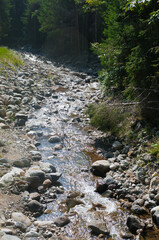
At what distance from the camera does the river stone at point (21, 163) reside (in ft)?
19.8

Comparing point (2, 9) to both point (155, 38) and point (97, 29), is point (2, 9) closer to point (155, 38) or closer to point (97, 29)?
point (97, 29)

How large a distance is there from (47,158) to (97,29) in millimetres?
20382

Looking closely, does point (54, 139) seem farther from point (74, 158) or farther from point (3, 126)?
point (3, 126)

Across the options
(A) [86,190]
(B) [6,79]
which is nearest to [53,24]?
(B) [6,79]

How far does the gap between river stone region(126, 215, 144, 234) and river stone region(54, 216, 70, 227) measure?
113 centimetres

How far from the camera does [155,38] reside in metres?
6.07

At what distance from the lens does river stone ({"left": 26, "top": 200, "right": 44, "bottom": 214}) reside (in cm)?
477

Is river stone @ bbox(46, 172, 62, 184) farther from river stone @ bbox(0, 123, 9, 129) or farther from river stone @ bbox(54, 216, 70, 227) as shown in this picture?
river stone @ bbox(0, 123, 9, 129)

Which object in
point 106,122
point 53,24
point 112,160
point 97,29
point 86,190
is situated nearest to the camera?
point 86,190

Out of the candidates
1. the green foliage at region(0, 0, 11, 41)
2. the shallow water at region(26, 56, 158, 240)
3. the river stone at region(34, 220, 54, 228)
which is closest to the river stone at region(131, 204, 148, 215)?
the shallow water at region(26, 56, 158, 240)

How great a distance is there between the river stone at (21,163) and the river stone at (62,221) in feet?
6.33

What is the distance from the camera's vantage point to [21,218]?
4293 mm

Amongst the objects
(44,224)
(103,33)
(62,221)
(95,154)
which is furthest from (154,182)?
(103,33)

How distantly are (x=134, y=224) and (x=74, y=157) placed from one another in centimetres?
328
